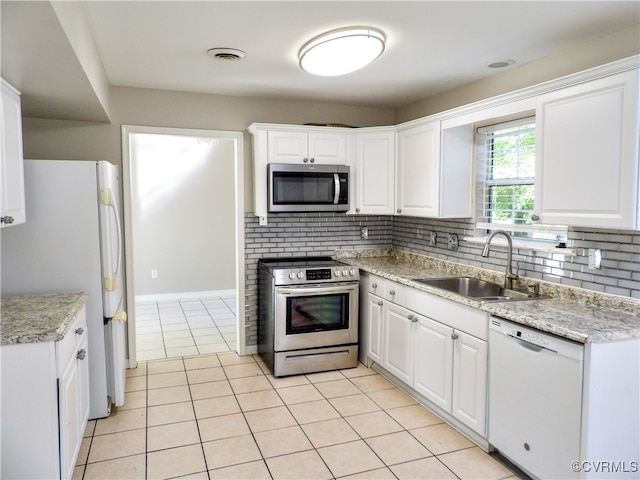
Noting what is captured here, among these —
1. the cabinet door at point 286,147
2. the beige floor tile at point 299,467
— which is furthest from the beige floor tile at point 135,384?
the cabinet door at point 286,147

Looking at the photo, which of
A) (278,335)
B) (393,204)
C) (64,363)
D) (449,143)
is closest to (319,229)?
(393,204)

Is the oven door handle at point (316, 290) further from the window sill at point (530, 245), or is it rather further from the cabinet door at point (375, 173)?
the window sill at point (530, 245)

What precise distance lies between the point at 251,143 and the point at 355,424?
252 centimetres

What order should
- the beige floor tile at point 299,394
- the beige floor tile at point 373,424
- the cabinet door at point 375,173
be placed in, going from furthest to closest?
1. the cabinet door at point 375,173
2. the beige floor tile at point 299,394
3. the beige floor tile at point 373,424

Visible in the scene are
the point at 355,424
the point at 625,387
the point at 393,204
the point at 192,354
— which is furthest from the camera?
the point at 192,354

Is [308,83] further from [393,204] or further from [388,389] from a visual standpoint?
[388,389]

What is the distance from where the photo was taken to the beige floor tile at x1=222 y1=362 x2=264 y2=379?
3809 millimetres

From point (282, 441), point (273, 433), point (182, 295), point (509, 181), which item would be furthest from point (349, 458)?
point (182, 295)

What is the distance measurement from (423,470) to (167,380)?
2.18m

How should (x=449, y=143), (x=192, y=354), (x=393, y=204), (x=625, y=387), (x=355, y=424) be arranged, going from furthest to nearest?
(x=192, y=354)
(x=393, y=204)
(x=449, y=143)
(x=355, y=424)
(x=625, y=387)

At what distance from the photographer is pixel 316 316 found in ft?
12.5

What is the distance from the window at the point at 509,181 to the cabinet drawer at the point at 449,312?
77cm

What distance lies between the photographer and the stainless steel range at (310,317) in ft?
12.1

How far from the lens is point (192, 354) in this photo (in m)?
4.33
